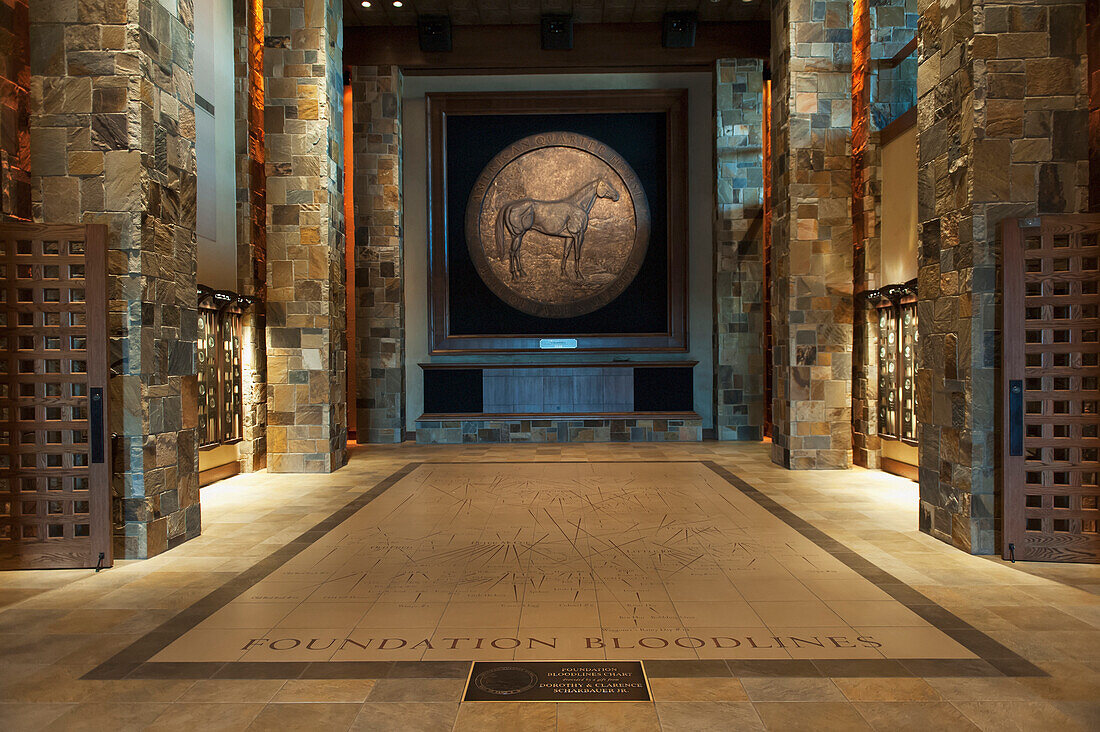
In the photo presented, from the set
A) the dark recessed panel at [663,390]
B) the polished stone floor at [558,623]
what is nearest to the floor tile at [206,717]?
the polished stone floor at [558,623]

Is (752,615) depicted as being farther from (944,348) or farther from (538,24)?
(538,24)

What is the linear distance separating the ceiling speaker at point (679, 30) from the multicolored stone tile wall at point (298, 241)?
493 centimetres

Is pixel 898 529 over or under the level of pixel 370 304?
under

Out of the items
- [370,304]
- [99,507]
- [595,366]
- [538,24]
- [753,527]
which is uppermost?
[538,24]

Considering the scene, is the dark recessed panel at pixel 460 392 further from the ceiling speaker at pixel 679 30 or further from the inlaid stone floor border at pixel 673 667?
the inlaid stone floor border at pixel 673 667

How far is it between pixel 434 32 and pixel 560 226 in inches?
131

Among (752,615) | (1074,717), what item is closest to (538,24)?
(752,615)

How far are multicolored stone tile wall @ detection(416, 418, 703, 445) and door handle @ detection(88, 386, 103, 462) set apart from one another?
20.9ft

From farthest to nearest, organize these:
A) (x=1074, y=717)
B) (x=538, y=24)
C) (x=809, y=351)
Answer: (x=538, y=24) → (x=809, y=351) → (x=1074, y=717)

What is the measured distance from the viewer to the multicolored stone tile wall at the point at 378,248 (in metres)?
10.7

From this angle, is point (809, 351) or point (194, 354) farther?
point (809, 351)

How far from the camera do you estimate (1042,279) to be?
4.49 metres

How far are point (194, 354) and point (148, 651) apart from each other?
275 centimetres

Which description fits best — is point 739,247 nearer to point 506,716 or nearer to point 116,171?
point 116,171
